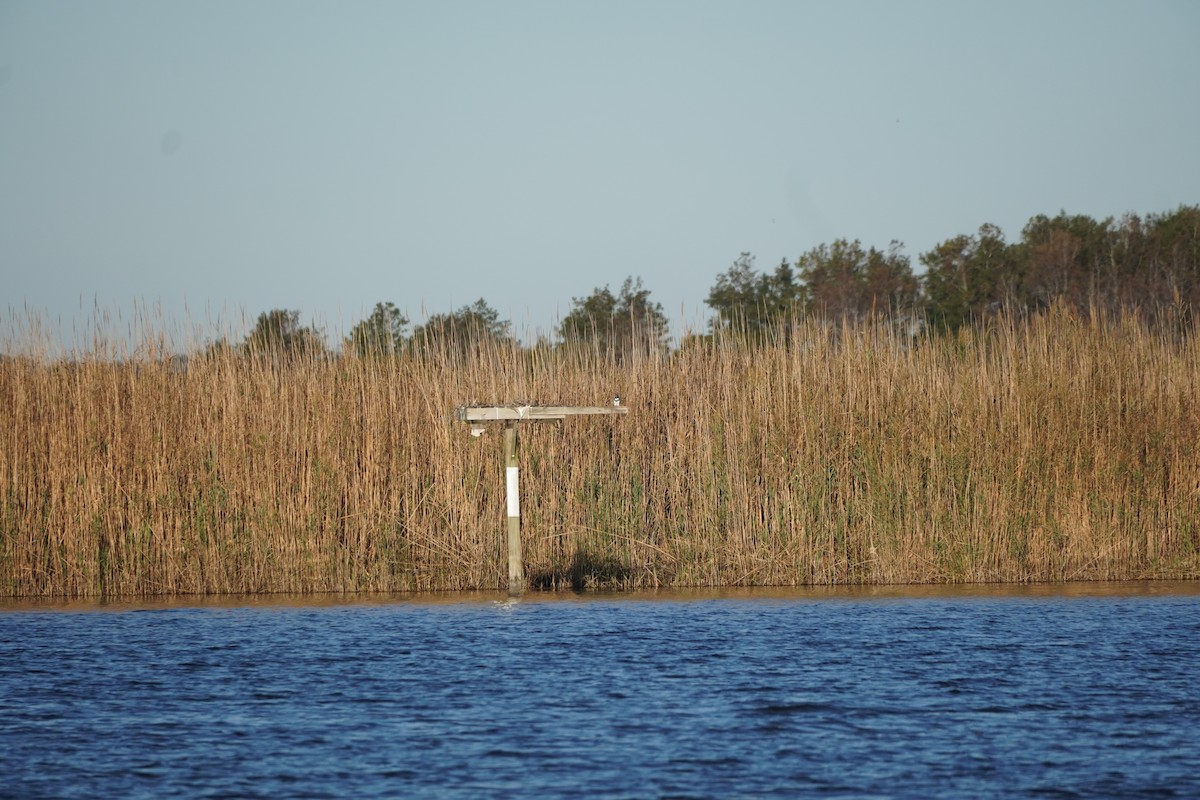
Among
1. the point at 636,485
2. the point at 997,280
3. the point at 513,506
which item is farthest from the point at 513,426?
the point at 997,280

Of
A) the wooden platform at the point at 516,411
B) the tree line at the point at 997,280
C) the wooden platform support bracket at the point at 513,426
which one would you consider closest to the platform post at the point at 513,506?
the wooden platform support bracket at the point at 513,426

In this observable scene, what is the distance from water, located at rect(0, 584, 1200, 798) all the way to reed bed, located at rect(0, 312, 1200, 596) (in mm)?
855

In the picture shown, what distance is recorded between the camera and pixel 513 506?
11.6 metres

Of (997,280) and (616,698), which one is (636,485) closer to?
(616,698)

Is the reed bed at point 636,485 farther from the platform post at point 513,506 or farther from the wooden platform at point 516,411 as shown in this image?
the wooden platform at point 516,411

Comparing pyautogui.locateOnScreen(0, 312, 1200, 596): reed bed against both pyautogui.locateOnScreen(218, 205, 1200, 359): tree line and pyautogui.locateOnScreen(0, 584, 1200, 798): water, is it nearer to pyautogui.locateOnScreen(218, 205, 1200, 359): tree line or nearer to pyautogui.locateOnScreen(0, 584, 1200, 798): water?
pyautogui.locateOnScreen(0, 584, 1200, 798): water

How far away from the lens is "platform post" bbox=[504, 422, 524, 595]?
11.6 metres

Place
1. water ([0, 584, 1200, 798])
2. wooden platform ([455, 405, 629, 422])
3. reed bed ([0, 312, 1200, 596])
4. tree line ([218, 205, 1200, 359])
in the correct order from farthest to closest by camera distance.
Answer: tree line ([218, 205, 1200, 359]) < reed bed ([0, 312, 1200, 596]) < wooden platform ([455, 405, 629, 422]) < water ([0, 584, 1200, 798])

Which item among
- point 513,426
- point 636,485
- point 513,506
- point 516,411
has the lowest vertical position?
point 513,506

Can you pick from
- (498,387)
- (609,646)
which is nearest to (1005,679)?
(609,646)

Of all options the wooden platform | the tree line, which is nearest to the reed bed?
the wooden platform

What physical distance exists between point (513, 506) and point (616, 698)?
4.09 metres

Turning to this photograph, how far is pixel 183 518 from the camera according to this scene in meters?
12.4

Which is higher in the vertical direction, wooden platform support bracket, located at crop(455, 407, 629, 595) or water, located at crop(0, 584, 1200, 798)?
wooden platform support bracket, located at crop(455, 407, 629, 595)
